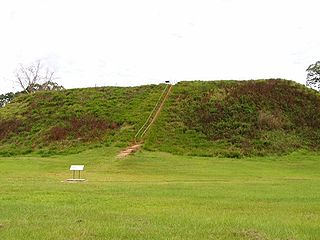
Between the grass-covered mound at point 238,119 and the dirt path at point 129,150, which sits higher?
the grass-covered mound at point 238,119

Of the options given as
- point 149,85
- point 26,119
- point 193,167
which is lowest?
point 193,167

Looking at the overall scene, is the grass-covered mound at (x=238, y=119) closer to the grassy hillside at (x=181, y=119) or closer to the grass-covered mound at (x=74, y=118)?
the grassy hillside at (x=181, y=119)

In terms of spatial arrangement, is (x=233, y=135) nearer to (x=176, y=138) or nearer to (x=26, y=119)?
(x=176, y=138)

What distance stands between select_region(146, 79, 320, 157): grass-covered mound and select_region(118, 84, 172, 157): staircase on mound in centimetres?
71

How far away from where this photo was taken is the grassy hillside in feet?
142

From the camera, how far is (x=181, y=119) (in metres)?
48.7

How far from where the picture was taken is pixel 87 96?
57.9 metres

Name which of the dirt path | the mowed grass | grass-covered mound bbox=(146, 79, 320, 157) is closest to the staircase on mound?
the dirt path

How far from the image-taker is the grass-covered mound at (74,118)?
44.6 meters

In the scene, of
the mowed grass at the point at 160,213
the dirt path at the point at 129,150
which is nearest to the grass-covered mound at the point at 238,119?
the dirt path at the point at 129,150

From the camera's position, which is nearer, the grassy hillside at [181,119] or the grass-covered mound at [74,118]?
the grassy hillside at [181,119]

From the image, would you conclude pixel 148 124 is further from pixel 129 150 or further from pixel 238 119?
pixel 238 119

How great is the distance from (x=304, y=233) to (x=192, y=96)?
44427 mm

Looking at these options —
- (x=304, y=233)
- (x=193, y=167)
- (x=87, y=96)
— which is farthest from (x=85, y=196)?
(x=87, y=96)
